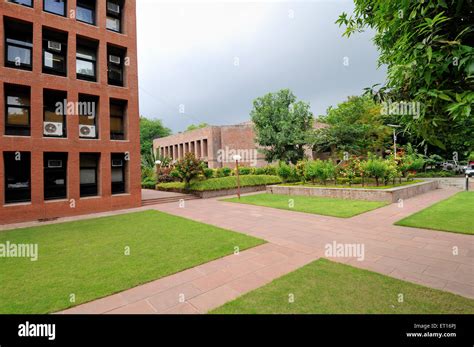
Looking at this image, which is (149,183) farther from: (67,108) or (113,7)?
(113,7)

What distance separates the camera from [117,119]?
47.6ft

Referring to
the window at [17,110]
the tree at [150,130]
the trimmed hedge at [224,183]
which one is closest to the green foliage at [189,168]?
the trimmed hedge at [224,183]

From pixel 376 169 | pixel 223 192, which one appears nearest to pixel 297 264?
pixel 376 169

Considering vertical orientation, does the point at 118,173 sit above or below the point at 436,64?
below

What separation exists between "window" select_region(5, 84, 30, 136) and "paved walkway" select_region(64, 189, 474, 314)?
38.2ft

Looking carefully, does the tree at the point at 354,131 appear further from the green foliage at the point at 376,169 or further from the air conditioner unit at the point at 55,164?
the air conditioner unit at the point at 55,164

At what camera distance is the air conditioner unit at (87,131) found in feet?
42.7

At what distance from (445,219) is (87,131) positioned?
17.0 meters

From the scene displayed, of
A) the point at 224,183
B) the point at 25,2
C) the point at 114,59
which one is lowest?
the point at 224,183

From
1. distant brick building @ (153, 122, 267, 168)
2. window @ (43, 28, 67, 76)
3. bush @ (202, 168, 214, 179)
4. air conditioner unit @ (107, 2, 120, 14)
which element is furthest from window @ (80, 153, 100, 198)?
distant brick building @ (153, 122, 267, 168)

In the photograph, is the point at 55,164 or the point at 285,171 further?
the point at 285,171

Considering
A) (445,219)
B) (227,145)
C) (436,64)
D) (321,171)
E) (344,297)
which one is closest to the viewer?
(436,64)

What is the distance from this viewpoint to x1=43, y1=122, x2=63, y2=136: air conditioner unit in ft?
39.4

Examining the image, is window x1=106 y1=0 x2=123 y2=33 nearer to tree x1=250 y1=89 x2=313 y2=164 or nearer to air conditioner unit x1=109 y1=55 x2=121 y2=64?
air conditioner unit x1=109 y1=55 x2=121 y2=64
